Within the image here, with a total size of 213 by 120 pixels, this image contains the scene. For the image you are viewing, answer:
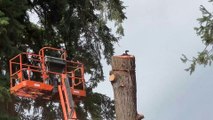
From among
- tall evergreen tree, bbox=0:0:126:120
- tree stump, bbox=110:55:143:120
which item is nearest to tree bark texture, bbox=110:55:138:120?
tree stump, bbox=110:55:143:120

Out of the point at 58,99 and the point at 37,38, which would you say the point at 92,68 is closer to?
the point at 37,38

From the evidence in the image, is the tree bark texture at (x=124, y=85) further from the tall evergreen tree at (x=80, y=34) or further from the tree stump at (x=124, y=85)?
the tall evergreen tree at (x=80, y=34)

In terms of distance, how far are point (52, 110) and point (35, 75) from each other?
1.38 metres

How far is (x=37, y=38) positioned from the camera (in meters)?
17.7

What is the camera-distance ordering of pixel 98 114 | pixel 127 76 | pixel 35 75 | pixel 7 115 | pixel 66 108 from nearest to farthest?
pixel 127 76 < pixel 66 108 < pixel 7 115 < pixel 35 75 < pixel 98 114

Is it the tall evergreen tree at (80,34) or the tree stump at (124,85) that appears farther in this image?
the tall evergreen tree at (80,34)

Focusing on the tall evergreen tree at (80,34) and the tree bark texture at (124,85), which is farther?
the tall evergreen tree at (80,34)

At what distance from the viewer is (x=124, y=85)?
7035 millimetres

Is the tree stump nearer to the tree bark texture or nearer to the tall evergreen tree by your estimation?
the tree bark texture

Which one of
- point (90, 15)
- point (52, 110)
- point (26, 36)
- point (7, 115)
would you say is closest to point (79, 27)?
point (90, 15)

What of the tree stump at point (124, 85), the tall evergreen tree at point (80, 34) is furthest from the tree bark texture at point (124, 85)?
the tall evergreen tree at point (80, 34)

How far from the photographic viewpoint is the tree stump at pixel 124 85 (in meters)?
6.96

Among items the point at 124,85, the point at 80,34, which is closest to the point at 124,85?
the point at 124,85

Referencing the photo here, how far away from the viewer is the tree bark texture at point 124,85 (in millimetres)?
6957
